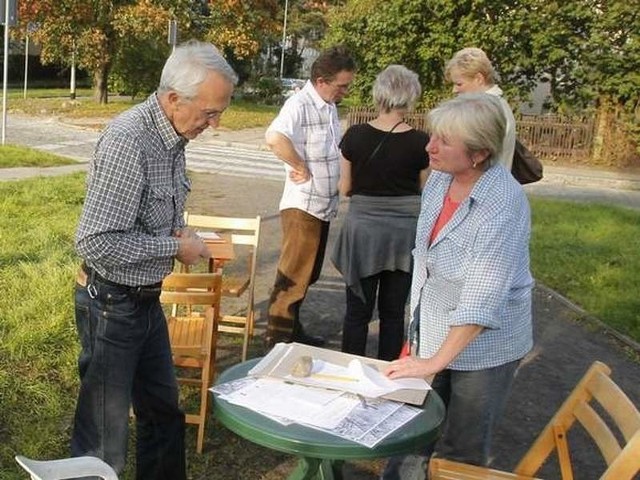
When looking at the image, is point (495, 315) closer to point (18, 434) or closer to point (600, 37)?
point (18, 434)

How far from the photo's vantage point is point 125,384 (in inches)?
112

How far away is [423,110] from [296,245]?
48.7 feet

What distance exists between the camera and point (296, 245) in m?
4.89

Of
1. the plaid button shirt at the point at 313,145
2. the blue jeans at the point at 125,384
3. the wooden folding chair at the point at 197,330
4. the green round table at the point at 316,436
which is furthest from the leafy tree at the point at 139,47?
the green round table at the point at 316,436

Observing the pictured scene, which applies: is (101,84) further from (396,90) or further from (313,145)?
(396,90)

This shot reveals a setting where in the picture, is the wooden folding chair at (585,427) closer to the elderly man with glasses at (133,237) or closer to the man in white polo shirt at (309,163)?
the elderly man with glasses at (133,237)

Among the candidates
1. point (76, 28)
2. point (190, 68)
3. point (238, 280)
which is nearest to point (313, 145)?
point (238, 280)

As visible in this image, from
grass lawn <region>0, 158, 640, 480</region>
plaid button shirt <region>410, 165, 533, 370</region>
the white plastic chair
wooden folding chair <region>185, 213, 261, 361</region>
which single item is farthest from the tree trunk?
the white plastic chair

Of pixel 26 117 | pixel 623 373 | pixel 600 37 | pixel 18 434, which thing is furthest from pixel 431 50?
pixel 18 434

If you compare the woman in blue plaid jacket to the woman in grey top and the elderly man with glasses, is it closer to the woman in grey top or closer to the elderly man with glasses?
the elderly man with glasses

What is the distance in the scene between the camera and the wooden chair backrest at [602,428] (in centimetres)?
230

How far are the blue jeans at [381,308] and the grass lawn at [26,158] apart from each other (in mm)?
9584

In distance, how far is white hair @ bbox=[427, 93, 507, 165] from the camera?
2.50 meters

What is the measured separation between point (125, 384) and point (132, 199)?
0.72 m
